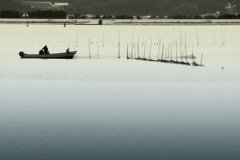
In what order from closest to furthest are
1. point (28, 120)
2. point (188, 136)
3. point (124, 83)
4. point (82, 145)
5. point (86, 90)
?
point (82, 145) < point (188, 136) < point (28, 120) < point (86, 90) < point (124, 83)

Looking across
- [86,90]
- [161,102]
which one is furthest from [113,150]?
[86,90]

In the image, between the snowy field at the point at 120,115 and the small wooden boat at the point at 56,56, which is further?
the small wooden boat at the point at 56,56

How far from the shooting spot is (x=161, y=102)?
108ft

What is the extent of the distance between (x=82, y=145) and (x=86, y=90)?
50.9ft

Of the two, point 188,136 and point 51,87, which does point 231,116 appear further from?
point 51,87

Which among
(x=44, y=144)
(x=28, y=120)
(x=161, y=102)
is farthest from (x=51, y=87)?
(x=44, y=144)

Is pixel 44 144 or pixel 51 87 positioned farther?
pixel 51 87

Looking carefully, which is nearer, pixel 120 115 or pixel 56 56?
pixel 120 115

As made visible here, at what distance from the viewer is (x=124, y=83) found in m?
42.0

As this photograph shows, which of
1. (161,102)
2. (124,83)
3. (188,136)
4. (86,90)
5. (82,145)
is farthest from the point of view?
(124,83)

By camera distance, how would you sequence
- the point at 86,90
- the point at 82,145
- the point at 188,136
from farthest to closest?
the point at 86,90
the point at 188,136
the point at 82,145

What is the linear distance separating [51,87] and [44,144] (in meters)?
17.0

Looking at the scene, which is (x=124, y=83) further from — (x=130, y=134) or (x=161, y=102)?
(x=130, y=134)

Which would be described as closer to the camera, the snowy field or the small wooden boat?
the snowy field
